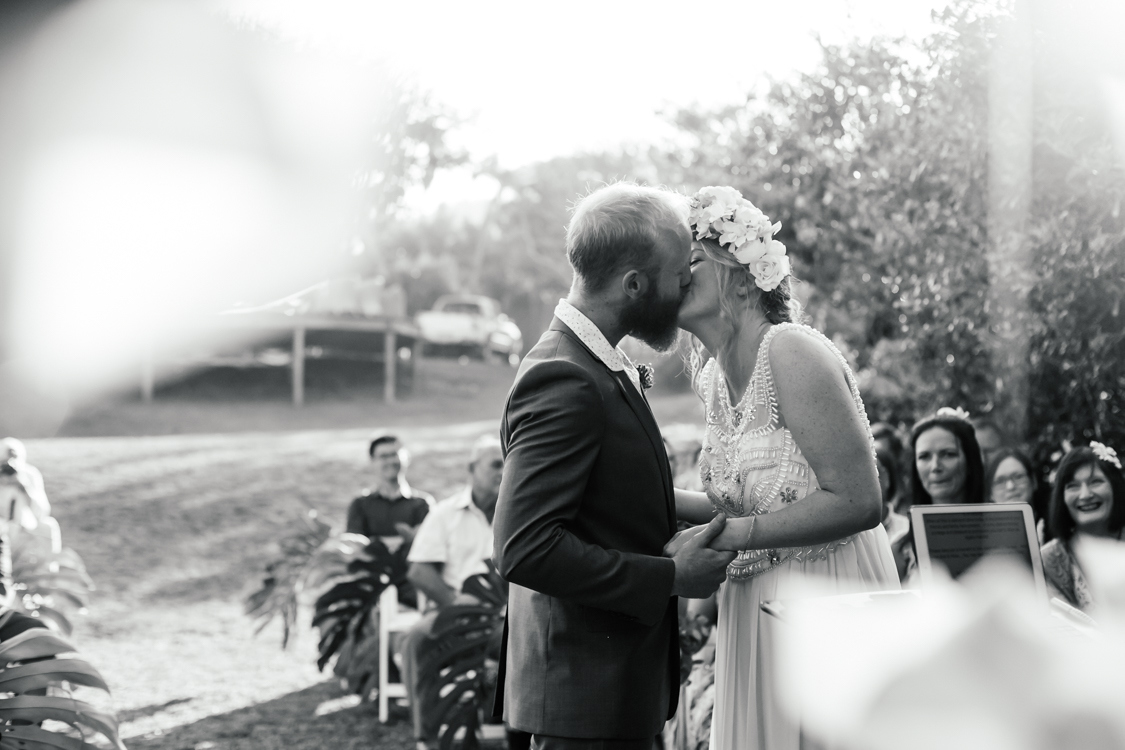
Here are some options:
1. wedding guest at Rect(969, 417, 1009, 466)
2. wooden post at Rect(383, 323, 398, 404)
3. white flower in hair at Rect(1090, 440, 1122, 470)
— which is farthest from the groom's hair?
wooden post at Rect(383, 323, 398, 404)

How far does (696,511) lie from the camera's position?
2.73 meters

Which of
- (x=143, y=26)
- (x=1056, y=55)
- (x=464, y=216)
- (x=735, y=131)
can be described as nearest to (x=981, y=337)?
(x=1056, y=55)

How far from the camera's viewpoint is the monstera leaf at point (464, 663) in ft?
18.2

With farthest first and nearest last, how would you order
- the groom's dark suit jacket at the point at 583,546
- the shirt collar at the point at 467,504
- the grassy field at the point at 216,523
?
the grassy field at the point at 216,523, the shirt collar at the point at 467,504, the groom's dark suit jacket at the point at 583,546

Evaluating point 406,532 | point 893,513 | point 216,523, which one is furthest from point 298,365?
point 893,513

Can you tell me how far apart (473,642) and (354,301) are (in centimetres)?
2163

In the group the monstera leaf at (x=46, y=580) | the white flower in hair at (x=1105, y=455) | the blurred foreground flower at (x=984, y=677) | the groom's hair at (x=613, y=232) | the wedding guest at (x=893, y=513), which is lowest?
the monstera leaf at (x=46, y=580)

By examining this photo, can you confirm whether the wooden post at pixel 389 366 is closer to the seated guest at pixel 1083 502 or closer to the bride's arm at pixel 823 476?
the seated guest at pixel 1083 502

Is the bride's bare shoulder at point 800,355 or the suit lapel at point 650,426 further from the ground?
the bride's bare shoulder at point 800,355

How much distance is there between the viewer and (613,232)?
2.29 metres

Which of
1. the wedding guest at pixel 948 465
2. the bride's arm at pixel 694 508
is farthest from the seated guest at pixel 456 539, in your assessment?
the bride's arm at pixel 694 508

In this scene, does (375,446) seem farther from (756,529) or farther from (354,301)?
(354,301)

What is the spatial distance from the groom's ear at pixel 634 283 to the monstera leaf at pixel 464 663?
11.3 feet

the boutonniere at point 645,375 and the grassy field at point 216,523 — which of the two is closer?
the boutonniere at point 645,375
